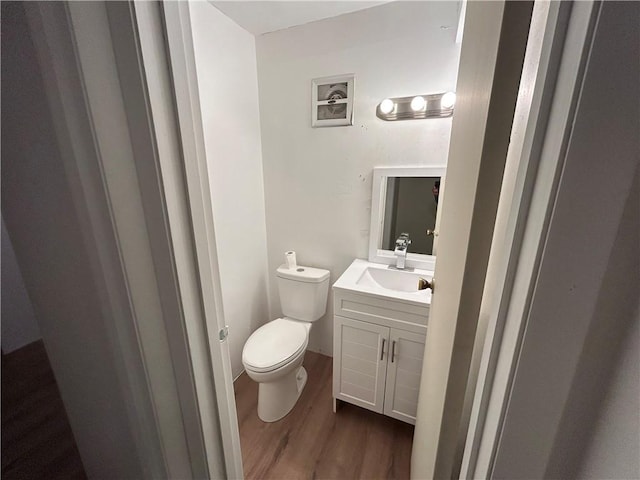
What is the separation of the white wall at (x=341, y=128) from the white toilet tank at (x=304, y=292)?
0.45 feet

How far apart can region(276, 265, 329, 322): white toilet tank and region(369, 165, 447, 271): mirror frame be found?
15.5 inches

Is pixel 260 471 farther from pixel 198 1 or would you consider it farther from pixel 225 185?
pixel 198 1

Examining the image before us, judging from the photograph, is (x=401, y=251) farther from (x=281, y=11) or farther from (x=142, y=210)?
(x=281, y=11)

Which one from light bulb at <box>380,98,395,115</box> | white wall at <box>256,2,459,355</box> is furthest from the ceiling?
light bulb at <box>380,98,395,115</box>

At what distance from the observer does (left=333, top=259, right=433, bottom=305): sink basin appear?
1371 mm

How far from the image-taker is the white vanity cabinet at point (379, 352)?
1.29 meters

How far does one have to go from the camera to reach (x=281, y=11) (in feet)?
4.67

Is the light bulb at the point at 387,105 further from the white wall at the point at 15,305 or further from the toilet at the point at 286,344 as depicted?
the white wall at the point at 15,305

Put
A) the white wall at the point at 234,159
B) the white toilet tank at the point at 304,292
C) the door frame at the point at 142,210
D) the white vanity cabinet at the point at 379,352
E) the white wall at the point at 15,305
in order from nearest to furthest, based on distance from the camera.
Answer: the door frame at the point at 142,210 → the white wall at the point at 15,305 → the white vanity cabinet at the point at 379,352 → the white wall at the point at 234,159 → the white toilet tank at the point at 304,292

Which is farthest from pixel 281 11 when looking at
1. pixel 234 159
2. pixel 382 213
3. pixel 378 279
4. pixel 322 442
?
pixel 322 442

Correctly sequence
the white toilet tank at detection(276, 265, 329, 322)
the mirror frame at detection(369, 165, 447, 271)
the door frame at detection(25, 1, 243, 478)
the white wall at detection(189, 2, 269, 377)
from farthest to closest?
the white toilet tank at detection(276, 265, 329, 322)
the mirror frame at detection(369, 165, 447, 271)
the white wall at detection(189, 2, 269, 377)
the door frame at detection(25, 1, 243, 478)

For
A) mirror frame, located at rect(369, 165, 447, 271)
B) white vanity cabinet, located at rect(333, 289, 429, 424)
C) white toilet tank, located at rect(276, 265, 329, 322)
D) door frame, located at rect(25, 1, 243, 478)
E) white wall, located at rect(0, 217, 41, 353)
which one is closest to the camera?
door frame, located at rect(25, 1, 243, 478)

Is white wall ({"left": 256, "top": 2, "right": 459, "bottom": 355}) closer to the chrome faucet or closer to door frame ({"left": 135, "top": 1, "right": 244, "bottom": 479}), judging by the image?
the chrome faucet

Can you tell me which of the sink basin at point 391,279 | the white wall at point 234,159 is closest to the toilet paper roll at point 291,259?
the white wall at point 234,159
